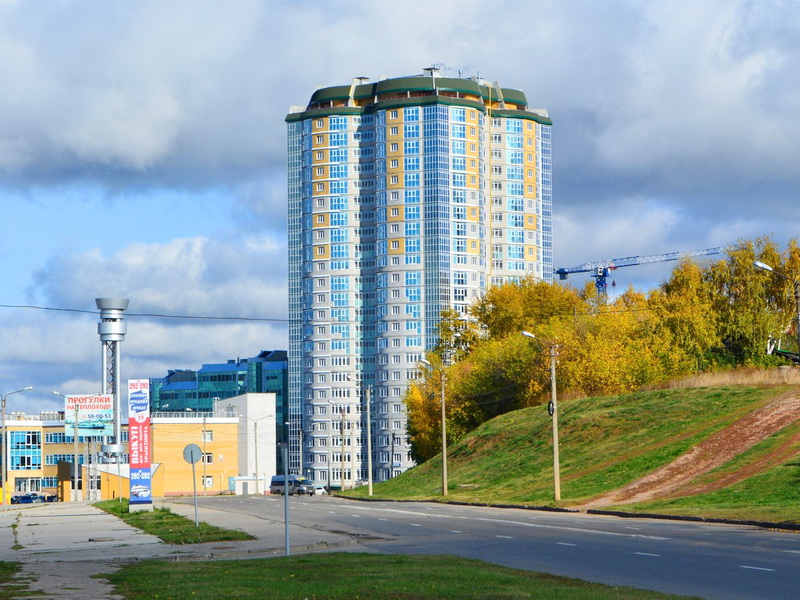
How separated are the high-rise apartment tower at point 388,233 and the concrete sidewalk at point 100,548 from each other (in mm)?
123836

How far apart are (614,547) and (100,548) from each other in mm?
14875

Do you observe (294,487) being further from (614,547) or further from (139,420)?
(614,547)

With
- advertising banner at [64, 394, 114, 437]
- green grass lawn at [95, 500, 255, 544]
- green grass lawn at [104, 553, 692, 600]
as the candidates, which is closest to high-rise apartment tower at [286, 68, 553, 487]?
advertising banner at [64, 394, 114, 437]

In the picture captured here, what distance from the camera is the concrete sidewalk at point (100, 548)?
21.9m

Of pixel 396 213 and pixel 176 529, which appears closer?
pixel 176 529

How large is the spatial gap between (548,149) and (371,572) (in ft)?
571

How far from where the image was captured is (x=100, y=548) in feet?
109

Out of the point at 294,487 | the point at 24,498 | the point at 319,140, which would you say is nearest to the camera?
the point at 294,487

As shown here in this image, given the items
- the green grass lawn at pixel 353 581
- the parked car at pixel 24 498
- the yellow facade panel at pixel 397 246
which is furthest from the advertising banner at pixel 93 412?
the yellow facade panel at pixel 397 246

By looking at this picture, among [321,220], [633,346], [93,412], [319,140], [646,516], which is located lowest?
[646,516]

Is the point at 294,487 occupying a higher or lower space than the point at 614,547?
lower

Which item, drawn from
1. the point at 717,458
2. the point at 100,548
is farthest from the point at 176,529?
the point at 717,458

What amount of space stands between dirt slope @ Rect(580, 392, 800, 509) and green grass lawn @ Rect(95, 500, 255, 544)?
1679cm

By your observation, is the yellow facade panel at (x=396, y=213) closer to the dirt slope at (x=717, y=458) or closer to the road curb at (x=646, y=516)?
the road curb at (x=646, y=516)
